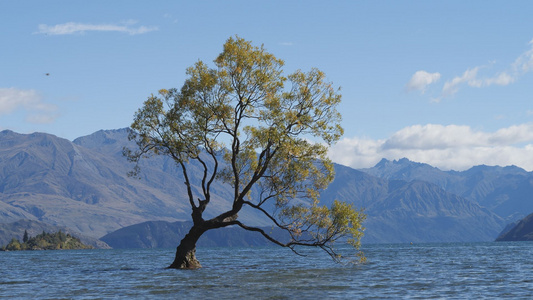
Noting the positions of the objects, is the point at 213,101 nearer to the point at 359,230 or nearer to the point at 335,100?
the point at 335,100

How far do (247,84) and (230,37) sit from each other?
5.09 metres

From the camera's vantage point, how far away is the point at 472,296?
4272 cm

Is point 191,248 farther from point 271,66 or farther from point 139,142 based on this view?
point 271,66

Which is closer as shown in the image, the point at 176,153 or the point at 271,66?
the point at 271,66

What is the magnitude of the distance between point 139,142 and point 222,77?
1335 cm

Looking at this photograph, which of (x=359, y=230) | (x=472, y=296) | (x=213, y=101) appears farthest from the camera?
(x=213, y=101)

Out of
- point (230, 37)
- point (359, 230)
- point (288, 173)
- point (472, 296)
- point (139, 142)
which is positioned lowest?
point (472, 296)

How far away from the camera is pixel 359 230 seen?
59.5 metres

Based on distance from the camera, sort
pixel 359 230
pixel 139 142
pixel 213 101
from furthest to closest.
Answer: pixel 139 142 → pixel 213 101 → pixel 359 230

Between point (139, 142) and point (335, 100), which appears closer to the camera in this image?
point (335, 100)

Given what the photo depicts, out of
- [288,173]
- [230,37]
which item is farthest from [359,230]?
[230,37]

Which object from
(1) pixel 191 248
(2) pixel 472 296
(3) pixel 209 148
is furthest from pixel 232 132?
(2) pixel 472 296

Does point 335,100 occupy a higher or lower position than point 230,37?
lower

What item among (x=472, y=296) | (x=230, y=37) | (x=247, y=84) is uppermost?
(x=230, y=37)
